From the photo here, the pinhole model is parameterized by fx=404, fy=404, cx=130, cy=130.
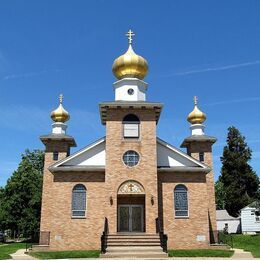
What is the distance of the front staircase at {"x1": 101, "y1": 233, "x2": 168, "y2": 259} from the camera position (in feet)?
69.5

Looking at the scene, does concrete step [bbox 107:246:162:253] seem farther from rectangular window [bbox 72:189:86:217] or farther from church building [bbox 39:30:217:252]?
rectangular window [bbox 72:189:86:217]

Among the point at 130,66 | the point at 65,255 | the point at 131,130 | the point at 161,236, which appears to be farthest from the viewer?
the point at 130,66

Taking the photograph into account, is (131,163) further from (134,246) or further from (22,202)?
(22,202)

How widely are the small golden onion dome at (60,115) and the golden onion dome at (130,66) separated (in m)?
7.28

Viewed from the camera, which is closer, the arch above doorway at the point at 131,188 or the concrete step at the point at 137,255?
the concrete step at the point at 137,255

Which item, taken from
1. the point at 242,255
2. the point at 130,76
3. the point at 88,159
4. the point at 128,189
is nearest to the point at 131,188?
the point at 128,189

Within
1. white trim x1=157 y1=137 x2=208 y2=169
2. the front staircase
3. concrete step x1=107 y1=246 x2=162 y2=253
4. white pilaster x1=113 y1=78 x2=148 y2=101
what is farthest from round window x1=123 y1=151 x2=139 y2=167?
concrete step x1=107 y1=246 x2=162 y2=253

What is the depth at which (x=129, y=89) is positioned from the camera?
28.9m

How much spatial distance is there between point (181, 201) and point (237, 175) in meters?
27.4

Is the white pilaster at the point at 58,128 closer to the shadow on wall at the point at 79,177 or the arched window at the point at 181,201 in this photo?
the shadow on wall at the point at 79,177

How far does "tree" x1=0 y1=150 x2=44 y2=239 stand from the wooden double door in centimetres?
1562

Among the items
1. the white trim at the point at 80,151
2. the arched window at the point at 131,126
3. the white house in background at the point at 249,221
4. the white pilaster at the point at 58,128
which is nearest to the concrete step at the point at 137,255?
the white trim at the point at 80,151

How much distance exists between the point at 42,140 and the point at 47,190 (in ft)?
13.3

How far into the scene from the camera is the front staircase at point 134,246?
2119 centimetres
